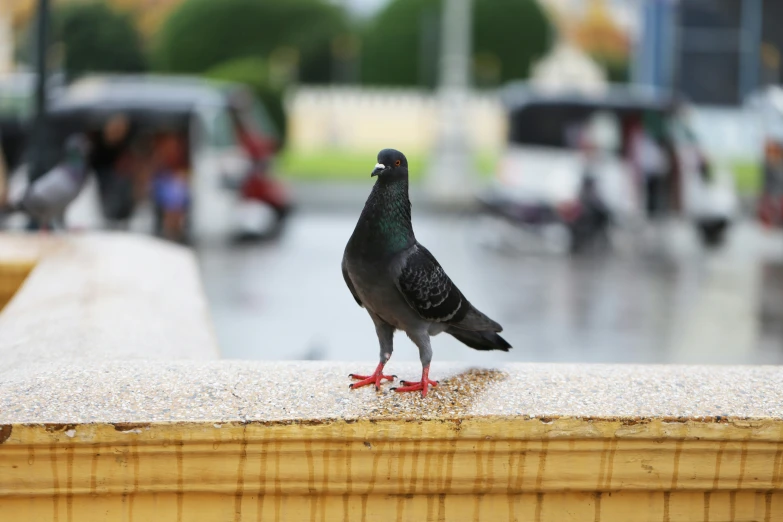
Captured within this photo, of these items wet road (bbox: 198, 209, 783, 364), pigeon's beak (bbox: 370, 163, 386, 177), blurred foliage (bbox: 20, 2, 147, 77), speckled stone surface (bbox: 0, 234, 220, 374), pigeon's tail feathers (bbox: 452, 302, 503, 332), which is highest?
blurred foliage (bbox: 20, 2, 147, 77)

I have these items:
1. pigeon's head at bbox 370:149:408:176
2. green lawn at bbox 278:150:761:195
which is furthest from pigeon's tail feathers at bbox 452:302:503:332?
green lawn at bbox 278:150:761:195

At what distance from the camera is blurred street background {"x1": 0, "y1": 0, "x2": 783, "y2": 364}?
919cm

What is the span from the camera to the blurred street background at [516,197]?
919 centimetres

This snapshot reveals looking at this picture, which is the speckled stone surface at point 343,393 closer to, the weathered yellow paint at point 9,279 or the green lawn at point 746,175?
the weathered yellow paint at point 9,279

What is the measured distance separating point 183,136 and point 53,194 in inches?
274

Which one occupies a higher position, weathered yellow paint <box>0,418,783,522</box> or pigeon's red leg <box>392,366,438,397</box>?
pigeon's red leg <box>392,366,438,397</box>

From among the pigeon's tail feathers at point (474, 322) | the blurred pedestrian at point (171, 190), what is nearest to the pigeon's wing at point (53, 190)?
the pigeon's tail feathers at point (474, 322)

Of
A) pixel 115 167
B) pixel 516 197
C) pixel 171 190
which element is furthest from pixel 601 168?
pixel 115 167

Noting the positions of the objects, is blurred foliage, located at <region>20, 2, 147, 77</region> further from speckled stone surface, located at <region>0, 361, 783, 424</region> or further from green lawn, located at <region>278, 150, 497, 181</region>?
speckled stone surface, located at <region>0, 361, 783, 424</region>

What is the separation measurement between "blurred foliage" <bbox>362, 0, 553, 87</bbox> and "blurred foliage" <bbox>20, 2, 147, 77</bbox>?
8.22 meters

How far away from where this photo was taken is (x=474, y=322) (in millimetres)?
3803

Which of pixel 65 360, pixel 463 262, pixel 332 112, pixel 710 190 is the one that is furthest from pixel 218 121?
pixel 332 112

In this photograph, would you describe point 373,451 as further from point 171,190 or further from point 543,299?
point 171,190

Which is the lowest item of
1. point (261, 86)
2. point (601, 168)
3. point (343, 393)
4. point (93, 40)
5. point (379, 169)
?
point (343, 393)
